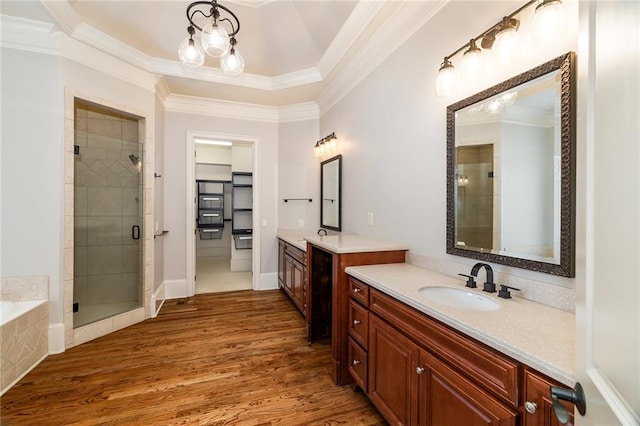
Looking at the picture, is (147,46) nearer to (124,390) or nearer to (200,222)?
(124,390)

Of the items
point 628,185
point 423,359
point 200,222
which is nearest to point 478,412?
point 423,359

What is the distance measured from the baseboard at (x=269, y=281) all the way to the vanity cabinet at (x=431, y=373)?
2.57 metres

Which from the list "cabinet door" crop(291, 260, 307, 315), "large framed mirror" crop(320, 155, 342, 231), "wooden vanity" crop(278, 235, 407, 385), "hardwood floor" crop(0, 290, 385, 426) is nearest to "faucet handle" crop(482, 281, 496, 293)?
"wooden vanity" crop(278, 235, 407, 385)

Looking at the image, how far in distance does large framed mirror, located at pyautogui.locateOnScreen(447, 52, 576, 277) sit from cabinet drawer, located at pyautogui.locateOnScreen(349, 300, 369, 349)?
720 millimetres

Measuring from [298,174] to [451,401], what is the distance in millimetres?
3571

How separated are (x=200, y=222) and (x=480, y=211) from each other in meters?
6.68

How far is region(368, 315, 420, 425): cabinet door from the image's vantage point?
1.31 metres

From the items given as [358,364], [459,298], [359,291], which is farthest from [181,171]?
[459,298]

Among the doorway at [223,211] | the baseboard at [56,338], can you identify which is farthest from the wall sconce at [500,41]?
the doorway at [223,211]

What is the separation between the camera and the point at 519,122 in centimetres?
135

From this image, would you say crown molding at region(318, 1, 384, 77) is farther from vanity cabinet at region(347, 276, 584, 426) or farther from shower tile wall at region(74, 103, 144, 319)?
shower tile wall at region(74, 103, 144, 319)

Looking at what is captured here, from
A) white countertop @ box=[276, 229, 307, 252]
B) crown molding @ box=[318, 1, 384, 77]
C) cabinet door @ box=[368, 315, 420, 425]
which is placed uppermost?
crown molding @ box=[318, 1, 384, 77]

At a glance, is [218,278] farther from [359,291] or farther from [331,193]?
[359,291]

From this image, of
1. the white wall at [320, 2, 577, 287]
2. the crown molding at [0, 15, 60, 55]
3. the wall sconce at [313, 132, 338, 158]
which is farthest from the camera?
the wall sconce at [313, 132, 338, 158]
